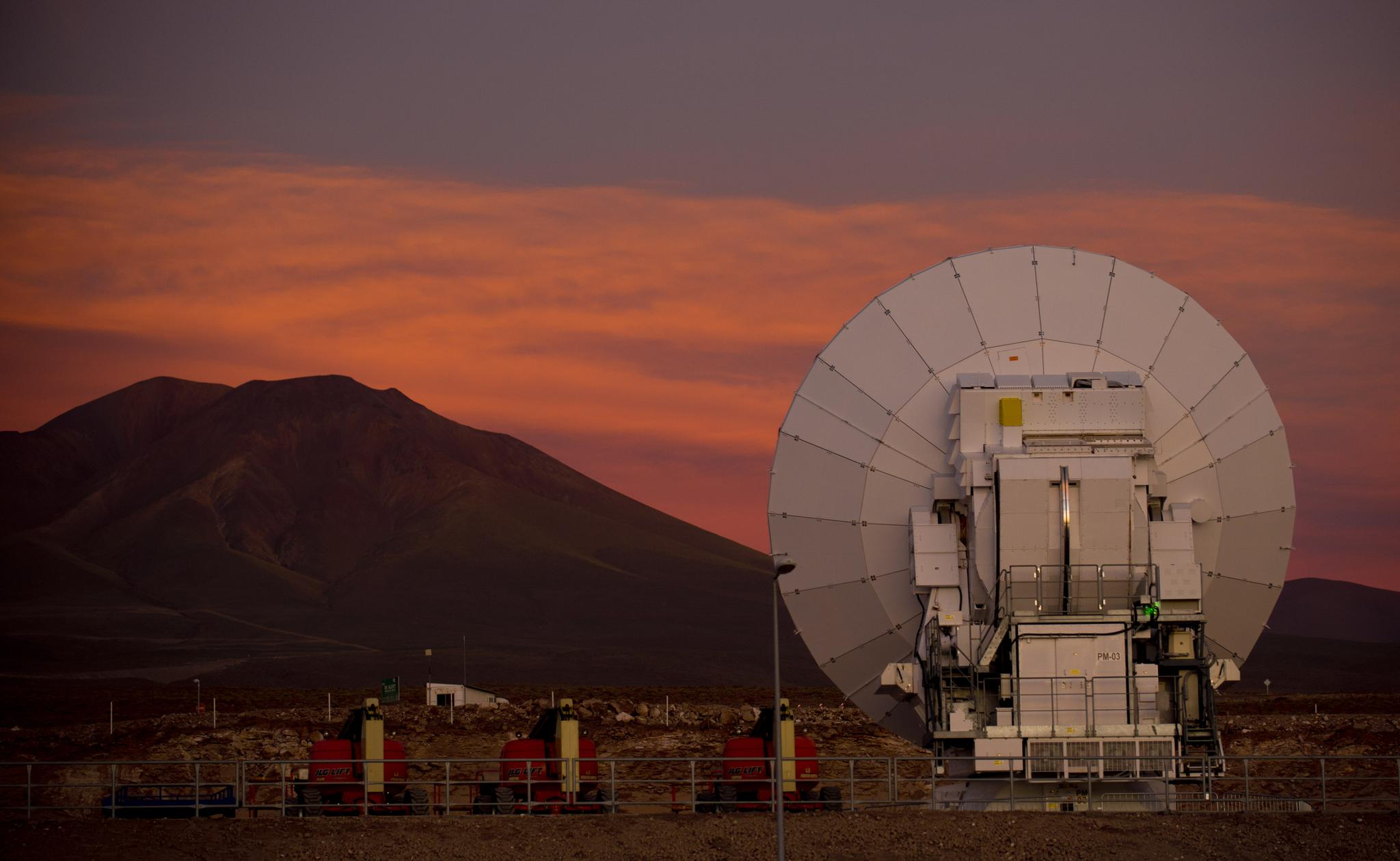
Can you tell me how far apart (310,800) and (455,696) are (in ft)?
145

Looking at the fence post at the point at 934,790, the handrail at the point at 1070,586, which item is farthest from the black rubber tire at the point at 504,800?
the handrail at the point at 1070,586

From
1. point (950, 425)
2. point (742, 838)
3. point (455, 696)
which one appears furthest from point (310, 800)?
point (455, 696)

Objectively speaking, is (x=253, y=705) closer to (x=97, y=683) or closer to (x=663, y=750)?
(x=663, y=750)

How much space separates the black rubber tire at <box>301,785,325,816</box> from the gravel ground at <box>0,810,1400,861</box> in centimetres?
142

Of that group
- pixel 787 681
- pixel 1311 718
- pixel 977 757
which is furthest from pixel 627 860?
pixel 787 681

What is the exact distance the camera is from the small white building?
7825cm

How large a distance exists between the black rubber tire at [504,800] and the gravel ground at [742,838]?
1.42 metres

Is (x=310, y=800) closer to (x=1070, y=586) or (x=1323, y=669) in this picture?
(x=1070, y=586)

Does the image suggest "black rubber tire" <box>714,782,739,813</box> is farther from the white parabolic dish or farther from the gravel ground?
the white parabolic dish

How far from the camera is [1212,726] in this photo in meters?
30.0

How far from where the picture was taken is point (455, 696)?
7906cm

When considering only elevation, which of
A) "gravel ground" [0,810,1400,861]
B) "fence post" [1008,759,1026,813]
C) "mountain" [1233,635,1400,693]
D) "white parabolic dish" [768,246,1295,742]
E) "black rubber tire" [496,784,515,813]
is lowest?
"mountain" [1233,635,1400,693]

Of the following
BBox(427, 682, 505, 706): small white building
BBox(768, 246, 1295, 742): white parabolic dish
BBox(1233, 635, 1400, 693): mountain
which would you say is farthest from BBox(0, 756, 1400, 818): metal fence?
BBox(1233, 635, 1400, 693): mountain

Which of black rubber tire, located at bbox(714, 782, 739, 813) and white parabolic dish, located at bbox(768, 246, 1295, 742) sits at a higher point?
white parabolic dish, located at bbox(768, 246, 1295, 742)
